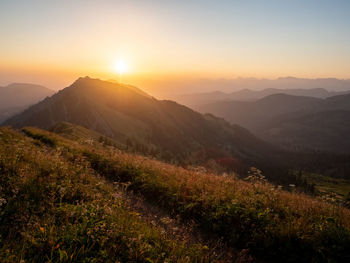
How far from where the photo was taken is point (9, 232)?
4.15 metres

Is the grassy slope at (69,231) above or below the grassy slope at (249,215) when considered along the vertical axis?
above

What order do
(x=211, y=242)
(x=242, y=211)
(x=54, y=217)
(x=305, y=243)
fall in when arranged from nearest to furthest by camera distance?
(x=54, y=217) → (x=305, y=243) → (x=211, y=242) → (x=242, y=211)

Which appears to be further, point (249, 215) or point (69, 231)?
point (249, 215)

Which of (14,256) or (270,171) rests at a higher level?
(14,256)

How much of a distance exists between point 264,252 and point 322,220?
6.60 ft

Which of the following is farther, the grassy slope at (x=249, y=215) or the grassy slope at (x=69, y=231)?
A: the grassy slope at (x=249, y=215)

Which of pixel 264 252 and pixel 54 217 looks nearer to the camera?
pixel 54 217

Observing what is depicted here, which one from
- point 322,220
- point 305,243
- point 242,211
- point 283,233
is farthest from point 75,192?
point 322,220

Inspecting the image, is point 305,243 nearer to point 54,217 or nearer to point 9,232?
point 54,217

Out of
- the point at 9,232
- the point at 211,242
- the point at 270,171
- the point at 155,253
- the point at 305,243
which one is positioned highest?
the point at 9,232

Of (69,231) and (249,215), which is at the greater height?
(69,231)

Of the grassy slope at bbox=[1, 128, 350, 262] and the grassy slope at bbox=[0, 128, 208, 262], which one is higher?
the grassy slope at bbox=[0, 128, 208, 262]

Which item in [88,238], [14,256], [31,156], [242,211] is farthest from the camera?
[31,156]

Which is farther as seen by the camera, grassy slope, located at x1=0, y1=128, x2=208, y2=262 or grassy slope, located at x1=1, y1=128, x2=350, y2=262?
grassy slope, located at x1=1, y1=128, x2=350, y2=262
